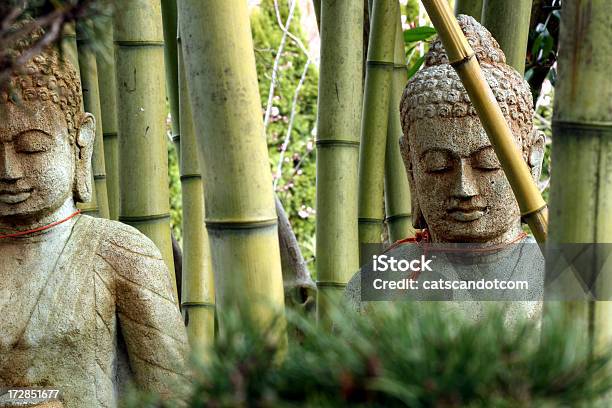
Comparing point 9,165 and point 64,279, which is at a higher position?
point 9,165

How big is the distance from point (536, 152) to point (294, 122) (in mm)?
6494

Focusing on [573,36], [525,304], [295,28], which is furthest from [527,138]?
[295,28]

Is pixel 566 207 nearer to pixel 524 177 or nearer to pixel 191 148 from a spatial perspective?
pixel 524 177

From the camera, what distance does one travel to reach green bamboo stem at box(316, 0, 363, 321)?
326cm

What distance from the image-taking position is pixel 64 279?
2.67 m

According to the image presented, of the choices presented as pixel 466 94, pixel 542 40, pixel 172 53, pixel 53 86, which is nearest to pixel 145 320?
pixel 53 86

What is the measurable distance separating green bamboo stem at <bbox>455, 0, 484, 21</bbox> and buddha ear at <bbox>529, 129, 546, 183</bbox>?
0.79 m

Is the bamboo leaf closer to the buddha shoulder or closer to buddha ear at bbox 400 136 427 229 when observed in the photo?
buddha ear at bbox 400 136 427 229

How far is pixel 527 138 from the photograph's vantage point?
2.72 meters

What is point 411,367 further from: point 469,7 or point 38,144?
point 469,7

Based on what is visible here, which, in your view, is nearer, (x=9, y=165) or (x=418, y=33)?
(x=9, y=165)

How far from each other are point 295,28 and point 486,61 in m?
6.76

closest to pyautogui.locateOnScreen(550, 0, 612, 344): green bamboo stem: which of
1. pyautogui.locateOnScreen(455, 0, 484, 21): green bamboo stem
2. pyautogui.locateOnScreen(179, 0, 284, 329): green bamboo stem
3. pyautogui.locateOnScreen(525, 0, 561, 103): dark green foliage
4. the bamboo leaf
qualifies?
pyautogui.locateOnScreen(179, 0, 284, 329): green bamboo stem

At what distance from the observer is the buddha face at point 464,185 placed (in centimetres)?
256
